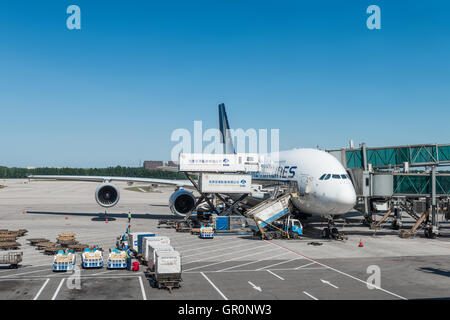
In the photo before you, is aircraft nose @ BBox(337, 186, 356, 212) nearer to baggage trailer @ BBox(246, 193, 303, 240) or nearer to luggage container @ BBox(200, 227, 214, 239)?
baggage trailer @ BBox(246, 193, 303, 240)

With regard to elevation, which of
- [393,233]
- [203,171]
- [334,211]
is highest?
[203,171]

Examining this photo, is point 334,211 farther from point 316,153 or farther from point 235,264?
point 235,264

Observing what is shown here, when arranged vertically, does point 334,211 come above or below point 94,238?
above

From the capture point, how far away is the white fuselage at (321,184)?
31156 mm

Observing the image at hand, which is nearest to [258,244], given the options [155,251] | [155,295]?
[155,251]

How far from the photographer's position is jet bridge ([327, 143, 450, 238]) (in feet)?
119

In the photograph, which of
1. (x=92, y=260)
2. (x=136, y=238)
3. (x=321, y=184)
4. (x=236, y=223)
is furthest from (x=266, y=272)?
(x=236, y=223)

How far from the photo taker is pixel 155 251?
20125mm

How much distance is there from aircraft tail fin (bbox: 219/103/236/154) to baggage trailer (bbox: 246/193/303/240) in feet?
73.7

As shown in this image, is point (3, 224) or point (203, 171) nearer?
point (203, 171)

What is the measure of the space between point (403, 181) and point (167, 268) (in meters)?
25.6

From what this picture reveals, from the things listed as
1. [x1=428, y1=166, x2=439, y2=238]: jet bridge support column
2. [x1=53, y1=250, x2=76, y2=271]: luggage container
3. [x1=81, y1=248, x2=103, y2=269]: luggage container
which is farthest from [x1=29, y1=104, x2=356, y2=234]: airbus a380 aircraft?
[x1=53, y1=250, x2=76, y2=271]: luggage container

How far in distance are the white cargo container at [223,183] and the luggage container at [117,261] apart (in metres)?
15.3
